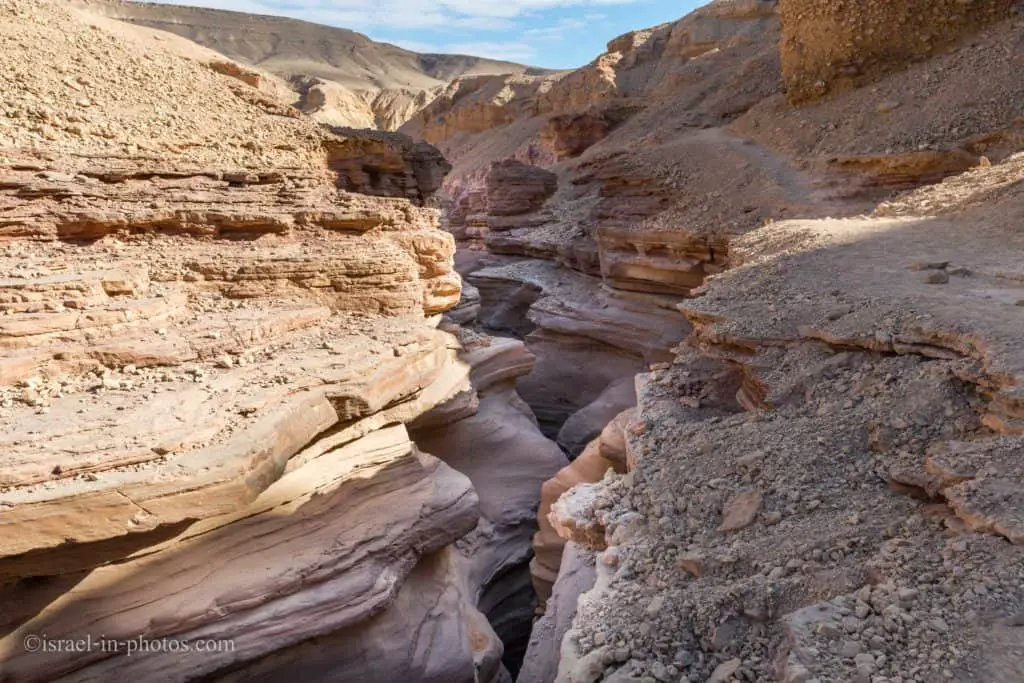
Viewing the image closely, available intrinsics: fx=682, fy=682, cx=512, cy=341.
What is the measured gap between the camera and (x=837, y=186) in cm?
1142

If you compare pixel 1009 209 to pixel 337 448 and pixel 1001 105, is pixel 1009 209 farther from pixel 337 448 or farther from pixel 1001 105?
pixel 337 448

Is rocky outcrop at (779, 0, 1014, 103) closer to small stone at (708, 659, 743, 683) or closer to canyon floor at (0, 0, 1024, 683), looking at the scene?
canyon floor at (0, 0, 1024, 683)

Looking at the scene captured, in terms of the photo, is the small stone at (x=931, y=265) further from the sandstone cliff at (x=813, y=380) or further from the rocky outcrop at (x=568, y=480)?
the rocky outcrop at (x=568, y=480)

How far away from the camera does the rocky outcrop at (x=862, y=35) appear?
12.9 meters

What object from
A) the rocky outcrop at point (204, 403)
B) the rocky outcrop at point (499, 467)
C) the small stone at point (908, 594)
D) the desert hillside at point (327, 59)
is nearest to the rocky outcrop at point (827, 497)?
the small stone at point (908, 594)

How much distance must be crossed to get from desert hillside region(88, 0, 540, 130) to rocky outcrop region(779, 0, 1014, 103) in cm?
2682

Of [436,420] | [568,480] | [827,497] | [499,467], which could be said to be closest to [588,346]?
[499,467]

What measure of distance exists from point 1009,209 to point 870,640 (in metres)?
6.65

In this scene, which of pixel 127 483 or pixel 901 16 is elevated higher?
pixel 901 16

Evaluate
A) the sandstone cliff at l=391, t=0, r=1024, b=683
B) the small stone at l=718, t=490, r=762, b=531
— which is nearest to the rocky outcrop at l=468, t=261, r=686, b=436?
the sandstone cliff at l=391, t=0, r=1024, b=683

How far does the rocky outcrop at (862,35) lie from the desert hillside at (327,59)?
2682cm

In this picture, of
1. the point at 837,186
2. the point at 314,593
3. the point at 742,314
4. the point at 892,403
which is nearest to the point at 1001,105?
the point at 837,186

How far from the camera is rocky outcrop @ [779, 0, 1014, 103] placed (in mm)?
12898

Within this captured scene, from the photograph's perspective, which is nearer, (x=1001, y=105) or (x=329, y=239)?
(x=329, y=239)
